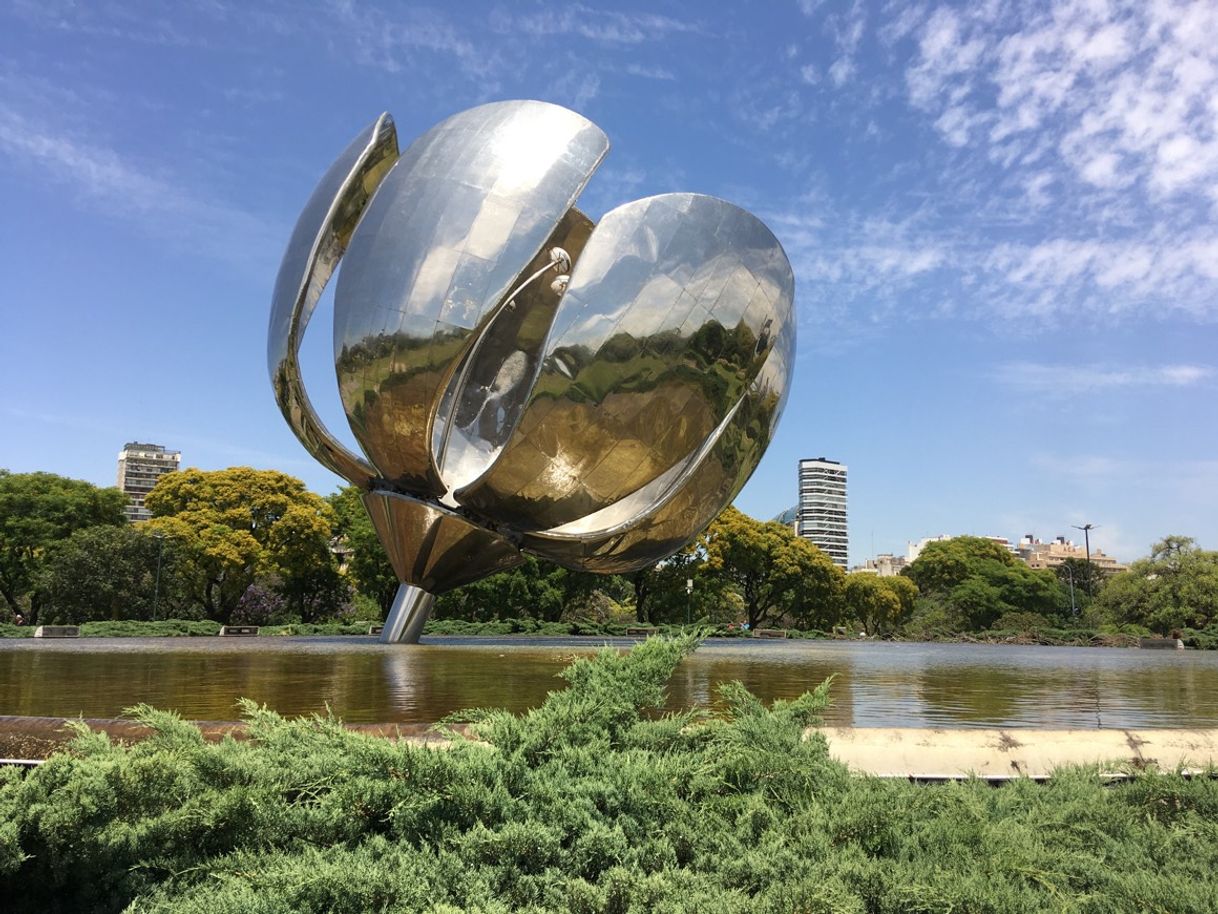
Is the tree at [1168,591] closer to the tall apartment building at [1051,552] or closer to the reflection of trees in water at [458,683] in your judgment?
the reflection of trees in water at [458,683]

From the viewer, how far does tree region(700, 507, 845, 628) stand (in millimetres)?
39781

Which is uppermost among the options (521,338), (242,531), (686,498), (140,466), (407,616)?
(140,466)

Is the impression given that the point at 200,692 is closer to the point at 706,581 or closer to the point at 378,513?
the point at 378,513

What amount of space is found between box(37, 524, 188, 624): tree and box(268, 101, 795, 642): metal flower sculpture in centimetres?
2757

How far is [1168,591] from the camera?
45031 mm

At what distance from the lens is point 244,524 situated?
38.9 m

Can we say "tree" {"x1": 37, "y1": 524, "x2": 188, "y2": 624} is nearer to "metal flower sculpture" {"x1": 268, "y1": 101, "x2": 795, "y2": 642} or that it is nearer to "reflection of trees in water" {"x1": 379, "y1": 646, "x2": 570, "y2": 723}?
"metal flower sculpture" {"x1": 268, "y1": 101, "x2": 795, "y2": 642}

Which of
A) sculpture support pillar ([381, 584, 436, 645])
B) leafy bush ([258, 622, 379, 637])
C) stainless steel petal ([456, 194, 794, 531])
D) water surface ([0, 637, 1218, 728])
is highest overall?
stainless steel petal ([456, 194, 794, 531])

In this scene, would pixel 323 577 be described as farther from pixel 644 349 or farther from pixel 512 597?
pixel 644 349

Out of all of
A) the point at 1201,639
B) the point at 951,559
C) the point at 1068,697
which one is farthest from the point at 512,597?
the point at 951,559

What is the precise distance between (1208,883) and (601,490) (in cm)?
777

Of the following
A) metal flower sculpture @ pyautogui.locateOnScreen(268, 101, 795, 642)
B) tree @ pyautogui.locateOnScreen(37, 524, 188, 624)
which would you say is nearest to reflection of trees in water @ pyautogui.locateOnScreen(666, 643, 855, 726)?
metal flower sculpture @ pyautogui.locateOnScreen(268, 101, 795, 642)

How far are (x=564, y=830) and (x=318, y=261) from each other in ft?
30.7

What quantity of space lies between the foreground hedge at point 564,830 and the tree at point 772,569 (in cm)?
3519
